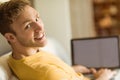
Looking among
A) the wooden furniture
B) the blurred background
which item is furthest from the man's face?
the wooden furniture

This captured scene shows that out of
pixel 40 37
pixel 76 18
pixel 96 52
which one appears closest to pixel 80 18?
pixel 76 18

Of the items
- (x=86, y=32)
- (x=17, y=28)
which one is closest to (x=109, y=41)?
(x=17, y=28)

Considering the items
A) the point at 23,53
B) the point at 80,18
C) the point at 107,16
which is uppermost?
the point at 23,53

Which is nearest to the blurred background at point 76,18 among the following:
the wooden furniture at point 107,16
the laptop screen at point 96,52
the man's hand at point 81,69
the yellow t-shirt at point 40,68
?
the wooden furniture at point 107,16

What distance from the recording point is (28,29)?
1.46 meters

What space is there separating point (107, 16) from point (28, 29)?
3.45m

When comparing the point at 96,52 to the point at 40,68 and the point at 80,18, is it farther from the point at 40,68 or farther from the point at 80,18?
the point at 80,18

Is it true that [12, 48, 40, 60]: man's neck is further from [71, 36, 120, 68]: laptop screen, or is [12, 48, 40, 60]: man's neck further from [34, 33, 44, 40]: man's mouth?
[71, 36, 120, 68]: laptop screen

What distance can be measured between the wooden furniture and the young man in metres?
3.35

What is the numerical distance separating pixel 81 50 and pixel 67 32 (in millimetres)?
485

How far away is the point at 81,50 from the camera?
2.06 meters

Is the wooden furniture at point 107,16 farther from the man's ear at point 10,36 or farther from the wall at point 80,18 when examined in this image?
the man's ear at point 10,36

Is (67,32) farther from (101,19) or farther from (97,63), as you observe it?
(101,19)

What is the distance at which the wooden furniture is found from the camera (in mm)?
4773
